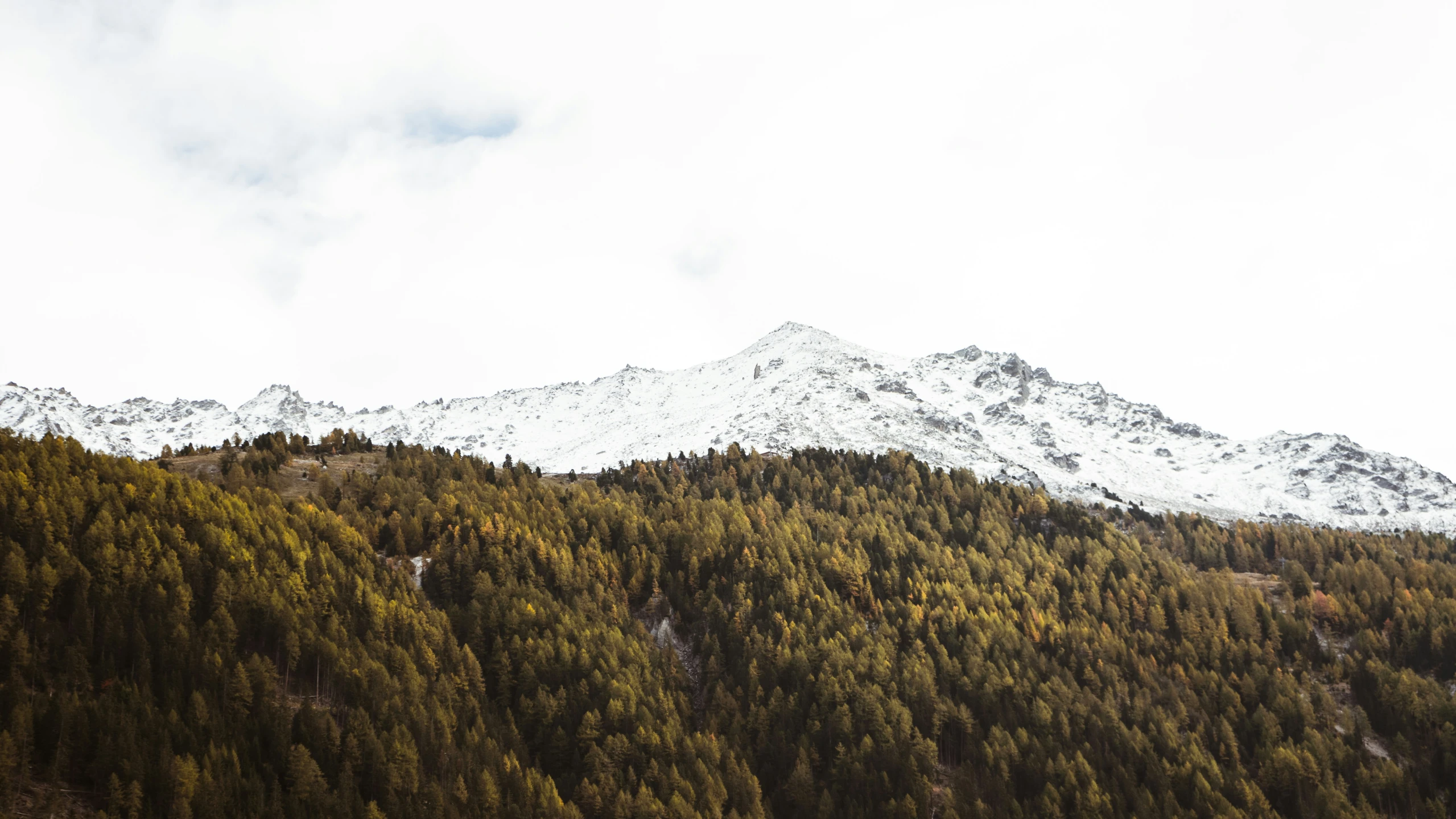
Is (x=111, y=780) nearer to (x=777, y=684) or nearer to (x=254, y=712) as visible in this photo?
(x=254, y=712)

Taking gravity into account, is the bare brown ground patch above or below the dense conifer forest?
above

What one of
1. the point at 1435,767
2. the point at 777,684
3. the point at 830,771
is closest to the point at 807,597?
the point at 777,684

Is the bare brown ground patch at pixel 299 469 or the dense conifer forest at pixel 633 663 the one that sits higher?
the bare brown ground patch at pixel 299 469

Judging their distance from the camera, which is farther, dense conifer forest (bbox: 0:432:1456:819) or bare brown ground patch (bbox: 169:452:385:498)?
bare brown ground patch (bbox: 169:452:385:498)

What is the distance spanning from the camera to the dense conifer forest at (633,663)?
98062 millimetres

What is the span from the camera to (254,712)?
10038 centimetres

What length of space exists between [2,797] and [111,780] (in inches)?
330

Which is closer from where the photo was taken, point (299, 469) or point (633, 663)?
point (633, 663)

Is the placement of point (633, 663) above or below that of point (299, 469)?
below

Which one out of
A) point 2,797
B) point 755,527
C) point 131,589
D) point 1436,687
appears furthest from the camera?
point 755,527

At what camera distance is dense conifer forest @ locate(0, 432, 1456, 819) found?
98.1m

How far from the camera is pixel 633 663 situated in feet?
446

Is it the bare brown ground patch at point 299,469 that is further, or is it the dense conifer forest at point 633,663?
the bare brown ground patch at point 299,469

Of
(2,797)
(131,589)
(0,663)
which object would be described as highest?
(131,589)
